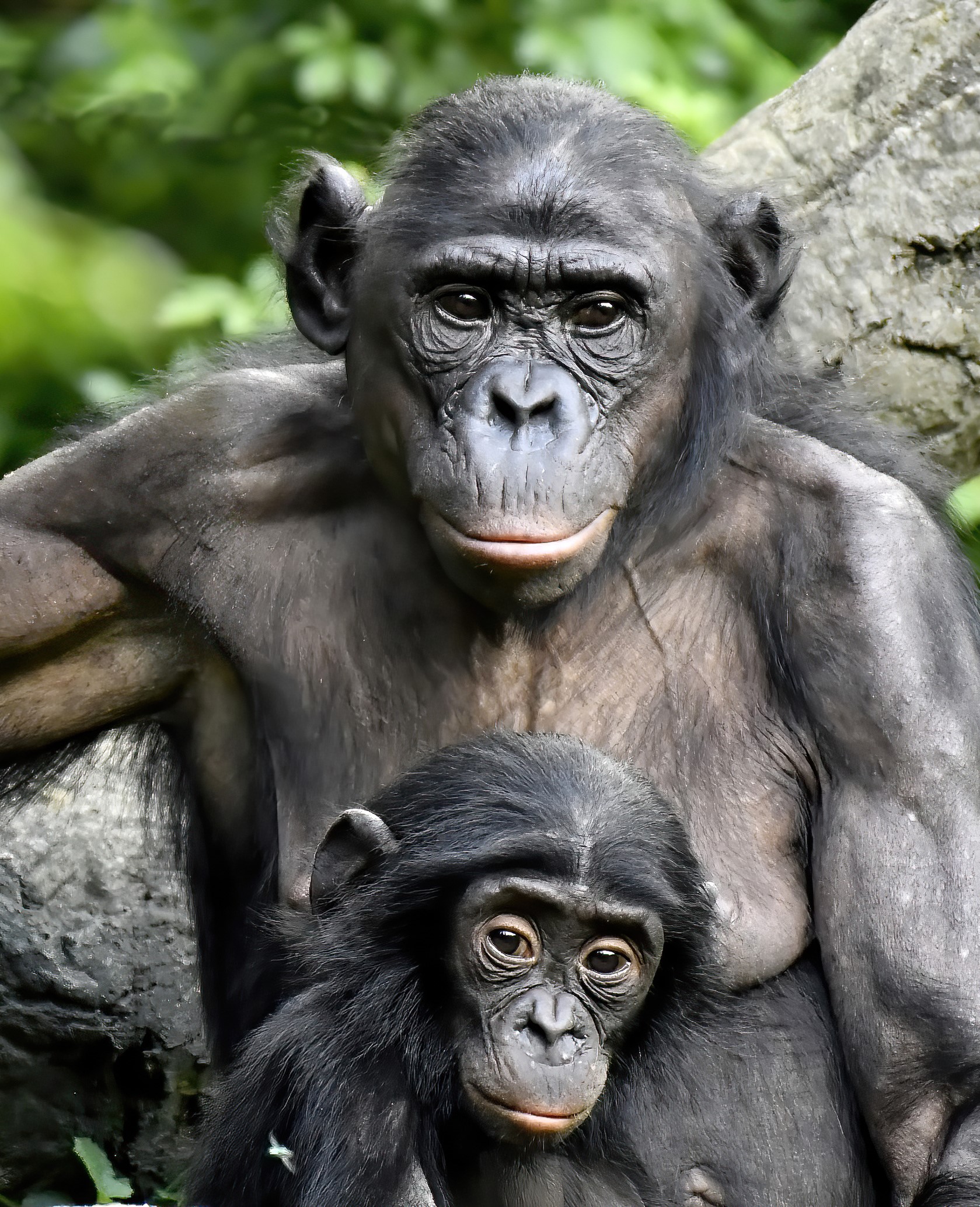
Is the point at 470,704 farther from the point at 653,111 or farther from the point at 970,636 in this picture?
the point at 653,111

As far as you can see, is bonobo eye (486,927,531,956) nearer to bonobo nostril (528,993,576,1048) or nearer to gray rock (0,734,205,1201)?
bonobo nostril (528,993,576,1048)

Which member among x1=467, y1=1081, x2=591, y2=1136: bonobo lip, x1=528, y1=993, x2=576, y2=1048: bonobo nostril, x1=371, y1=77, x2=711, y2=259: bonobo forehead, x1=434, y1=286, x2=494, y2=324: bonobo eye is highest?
x1=371, y1=77, x2=711, y2=259: bonobo forehead

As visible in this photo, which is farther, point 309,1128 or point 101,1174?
point 101,1174

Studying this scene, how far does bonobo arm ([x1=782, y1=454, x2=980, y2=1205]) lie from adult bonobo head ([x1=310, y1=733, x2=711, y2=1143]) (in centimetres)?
31

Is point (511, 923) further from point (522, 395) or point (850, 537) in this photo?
point (850, 537)

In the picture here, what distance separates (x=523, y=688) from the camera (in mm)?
3727

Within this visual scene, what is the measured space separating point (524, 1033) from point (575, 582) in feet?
2.51

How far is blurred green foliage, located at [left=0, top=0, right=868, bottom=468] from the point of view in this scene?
291 cm

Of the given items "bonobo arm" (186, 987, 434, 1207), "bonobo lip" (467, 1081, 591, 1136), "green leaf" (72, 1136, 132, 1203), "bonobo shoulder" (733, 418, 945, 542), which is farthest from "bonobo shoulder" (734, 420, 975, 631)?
"green leaf" (72, 1136, 132, 1203)

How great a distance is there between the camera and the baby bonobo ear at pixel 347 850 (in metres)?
3.43

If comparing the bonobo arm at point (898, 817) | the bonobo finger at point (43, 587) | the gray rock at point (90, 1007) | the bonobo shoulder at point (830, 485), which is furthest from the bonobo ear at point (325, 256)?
the gray rock at point (90, 1007)

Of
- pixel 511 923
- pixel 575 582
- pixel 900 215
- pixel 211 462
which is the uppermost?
pixel 575 582

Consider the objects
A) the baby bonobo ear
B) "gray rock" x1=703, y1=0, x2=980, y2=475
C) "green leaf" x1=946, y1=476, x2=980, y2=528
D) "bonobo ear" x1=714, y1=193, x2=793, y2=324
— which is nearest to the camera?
the baby bonobo ear

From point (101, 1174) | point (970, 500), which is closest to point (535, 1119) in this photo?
point (101, 1174)
